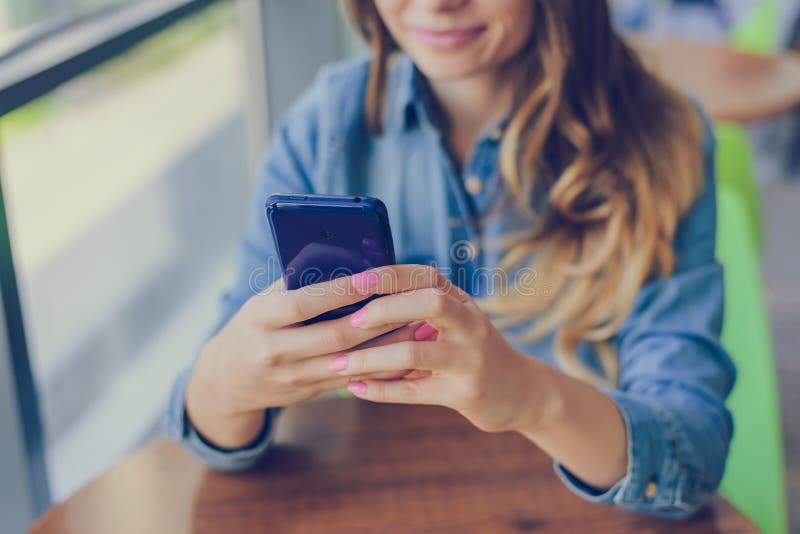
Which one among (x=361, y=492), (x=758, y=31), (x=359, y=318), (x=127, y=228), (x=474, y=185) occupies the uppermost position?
(x=359, y=318)

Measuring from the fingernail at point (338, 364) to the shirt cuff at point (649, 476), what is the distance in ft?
0.83

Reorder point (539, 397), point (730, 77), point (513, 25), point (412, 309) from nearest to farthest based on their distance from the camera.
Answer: point (412, 309) < point (539, 397) < point (513, 25) < point (730, 77)

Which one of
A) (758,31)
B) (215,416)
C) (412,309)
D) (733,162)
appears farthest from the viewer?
(758,31)

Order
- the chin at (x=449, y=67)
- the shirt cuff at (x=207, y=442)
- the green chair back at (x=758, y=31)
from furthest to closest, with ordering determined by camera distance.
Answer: the green chair back at (x=758, y=31)
the chin at (x=449, y=67)
the shirt cuff at (x=207, y=442)

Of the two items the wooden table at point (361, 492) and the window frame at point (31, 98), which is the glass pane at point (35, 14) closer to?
the window frame at point (31, 98)

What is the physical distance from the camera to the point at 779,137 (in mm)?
3328

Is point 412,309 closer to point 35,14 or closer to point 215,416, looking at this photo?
point 215,416

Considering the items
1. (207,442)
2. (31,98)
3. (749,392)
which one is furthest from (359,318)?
(749,392)

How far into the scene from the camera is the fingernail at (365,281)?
580 millimetres

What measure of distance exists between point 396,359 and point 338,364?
0.05 metres

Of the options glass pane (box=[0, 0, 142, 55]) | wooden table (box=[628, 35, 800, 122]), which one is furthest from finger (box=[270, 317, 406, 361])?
wooden table (box=[628, 35, 800, 122])

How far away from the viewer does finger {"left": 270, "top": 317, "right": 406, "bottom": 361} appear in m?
0.60

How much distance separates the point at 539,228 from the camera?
100 centimetres

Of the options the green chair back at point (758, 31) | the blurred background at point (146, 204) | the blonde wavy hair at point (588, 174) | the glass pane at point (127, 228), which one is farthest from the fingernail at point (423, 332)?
the green chair back at point (758, 31)
